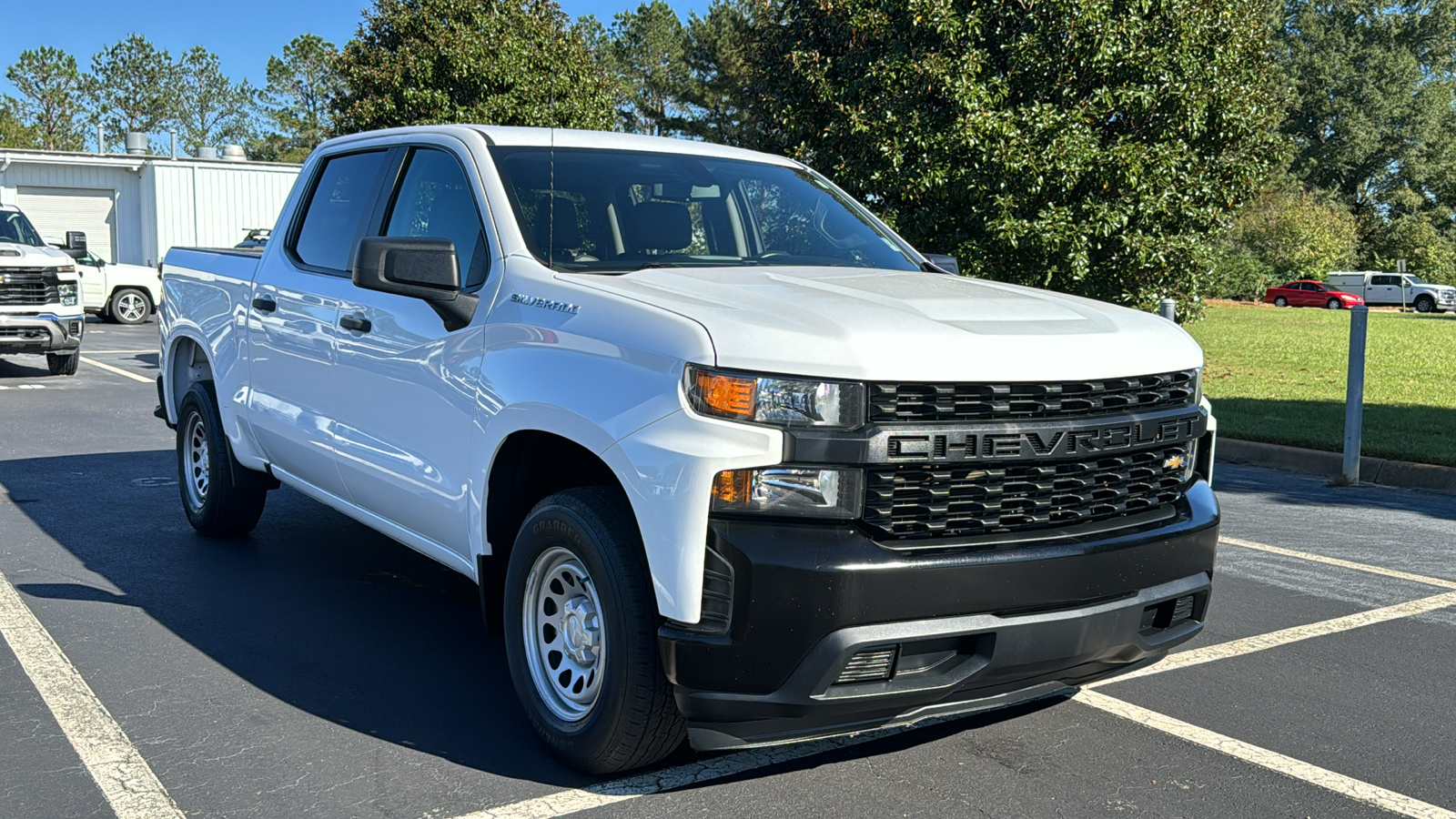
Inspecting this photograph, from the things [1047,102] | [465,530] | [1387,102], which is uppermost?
[1387,102]

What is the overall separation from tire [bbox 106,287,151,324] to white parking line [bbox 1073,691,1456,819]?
2521 centimetres

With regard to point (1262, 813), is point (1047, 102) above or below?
above

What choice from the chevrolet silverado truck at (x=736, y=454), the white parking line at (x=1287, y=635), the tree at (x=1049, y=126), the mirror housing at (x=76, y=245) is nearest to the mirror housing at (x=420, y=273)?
the chevrolet silverado truck at (x=736, y=454)

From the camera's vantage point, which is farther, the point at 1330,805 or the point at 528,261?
the point at 528,261

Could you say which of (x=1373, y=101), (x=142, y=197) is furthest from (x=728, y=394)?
(x=1373, y=101)

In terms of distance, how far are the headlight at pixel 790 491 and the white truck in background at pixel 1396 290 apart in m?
59.9

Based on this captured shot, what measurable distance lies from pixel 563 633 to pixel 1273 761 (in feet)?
7.19

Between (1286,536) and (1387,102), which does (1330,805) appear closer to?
(1286,536)

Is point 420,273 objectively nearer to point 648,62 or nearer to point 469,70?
point 469,70

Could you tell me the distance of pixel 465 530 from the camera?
4.25 m

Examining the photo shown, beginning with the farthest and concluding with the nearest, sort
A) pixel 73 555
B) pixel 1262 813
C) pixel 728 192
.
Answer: pixel 73 555 → pixel 728 192 → pixel 1262 813

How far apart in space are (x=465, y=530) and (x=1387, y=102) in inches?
2889

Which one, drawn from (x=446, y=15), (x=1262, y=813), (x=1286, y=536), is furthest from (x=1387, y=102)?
(x=1262, y=813)

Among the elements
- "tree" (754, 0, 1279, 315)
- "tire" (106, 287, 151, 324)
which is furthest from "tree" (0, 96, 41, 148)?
"tree" (754, 0, 1279, 315)
